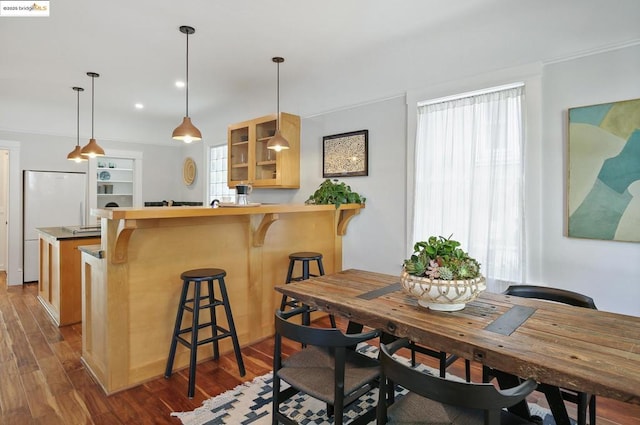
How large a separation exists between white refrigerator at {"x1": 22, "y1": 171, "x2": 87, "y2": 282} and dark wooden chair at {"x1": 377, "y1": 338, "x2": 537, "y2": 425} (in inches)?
237

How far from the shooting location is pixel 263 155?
4.70 meters

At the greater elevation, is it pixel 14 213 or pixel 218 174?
pixel 218 174

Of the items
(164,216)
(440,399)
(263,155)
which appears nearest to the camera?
(440,399)

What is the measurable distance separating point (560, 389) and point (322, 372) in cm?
143

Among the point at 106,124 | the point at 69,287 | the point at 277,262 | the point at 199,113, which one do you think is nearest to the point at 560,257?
the point at 277,262

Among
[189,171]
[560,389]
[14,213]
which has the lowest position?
[560,389]

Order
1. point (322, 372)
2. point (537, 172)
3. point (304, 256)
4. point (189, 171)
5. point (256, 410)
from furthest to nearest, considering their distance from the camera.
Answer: point (189, 171) < point (304, 256) < point (537, 172) < point (256, 410) < point (322, 372)

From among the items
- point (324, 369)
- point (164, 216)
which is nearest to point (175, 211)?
point (164, 216)

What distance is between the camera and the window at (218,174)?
582 cm

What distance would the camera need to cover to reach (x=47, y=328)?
11.6ft

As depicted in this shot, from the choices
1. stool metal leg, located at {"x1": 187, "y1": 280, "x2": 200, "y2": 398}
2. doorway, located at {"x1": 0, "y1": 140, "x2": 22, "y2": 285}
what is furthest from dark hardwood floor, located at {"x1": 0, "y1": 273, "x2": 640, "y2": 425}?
doorway, located at {"x1": 0, "y1": 140, "x2": 22, "y2": 285}

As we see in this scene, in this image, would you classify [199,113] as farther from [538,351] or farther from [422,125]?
[538,351]

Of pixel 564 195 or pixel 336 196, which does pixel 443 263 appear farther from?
pixel 336 196

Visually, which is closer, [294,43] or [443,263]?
[443,263]
